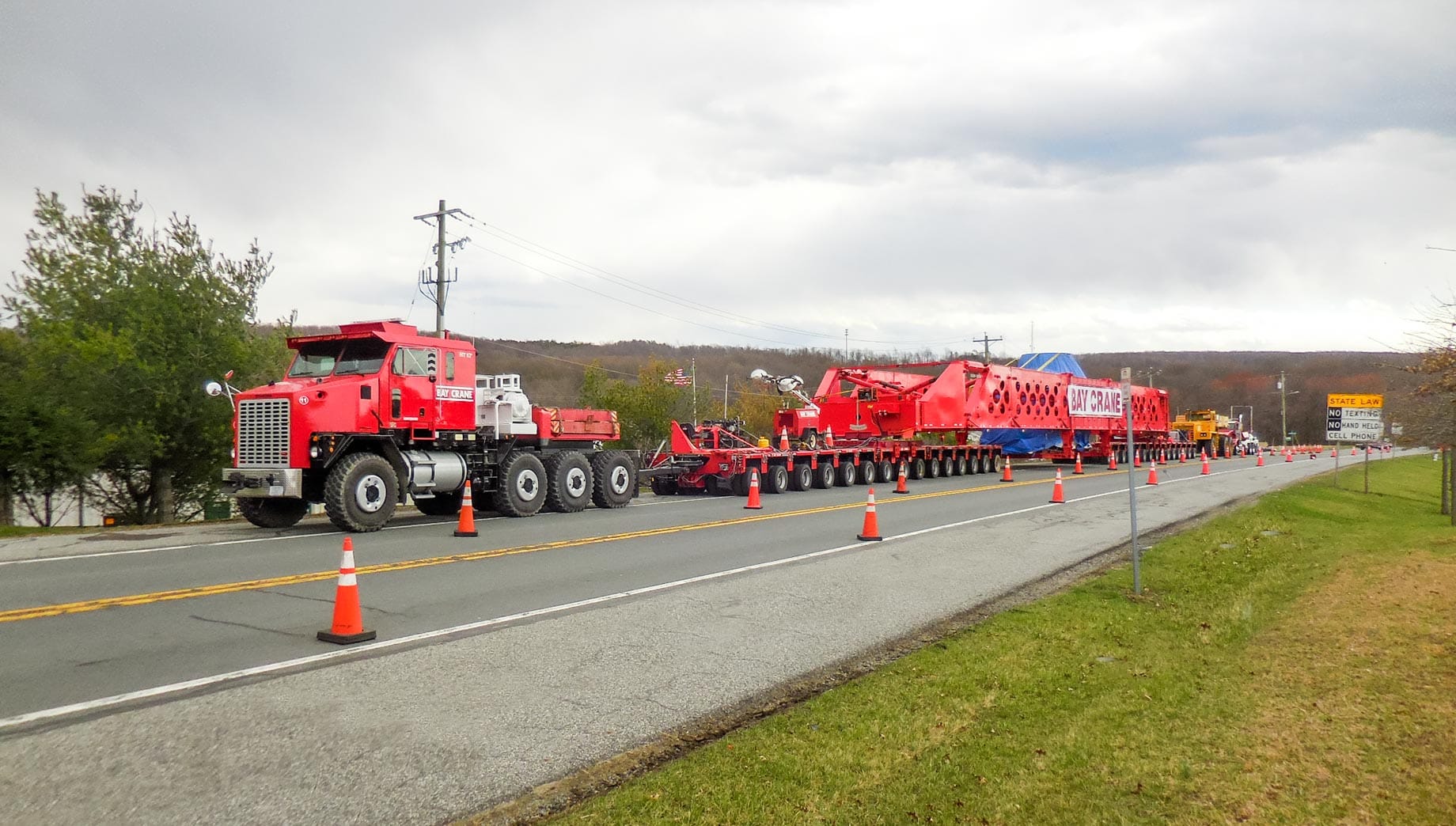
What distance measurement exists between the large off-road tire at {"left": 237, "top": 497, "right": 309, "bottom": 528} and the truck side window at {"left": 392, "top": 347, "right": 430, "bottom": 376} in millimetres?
2612

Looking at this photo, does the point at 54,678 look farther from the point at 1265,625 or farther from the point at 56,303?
the point at 56,303

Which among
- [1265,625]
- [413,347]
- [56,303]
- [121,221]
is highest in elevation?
[121,221]

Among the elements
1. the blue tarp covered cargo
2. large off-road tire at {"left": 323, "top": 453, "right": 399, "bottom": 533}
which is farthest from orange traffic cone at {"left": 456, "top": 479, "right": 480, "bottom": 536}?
→ the blue tarp covered cargo

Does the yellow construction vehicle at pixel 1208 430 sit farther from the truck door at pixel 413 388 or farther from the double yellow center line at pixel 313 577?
the truck door at pixel 413 388

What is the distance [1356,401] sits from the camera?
2606 cm

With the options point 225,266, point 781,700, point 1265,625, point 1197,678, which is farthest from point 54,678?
point 225,266

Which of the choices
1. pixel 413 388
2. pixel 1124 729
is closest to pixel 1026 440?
pixel 413 388

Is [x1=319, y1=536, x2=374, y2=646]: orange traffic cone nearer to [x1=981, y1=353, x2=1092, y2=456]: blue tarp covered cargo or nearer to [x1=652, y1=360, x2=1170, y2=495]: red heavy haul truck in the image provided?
[x1=652, y1=360, x2=1170, y2=495]: red heavy haul truck

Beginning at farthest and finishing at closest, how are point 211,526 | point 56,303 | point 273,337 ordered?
point 273,337, point 56,303, point 211,526

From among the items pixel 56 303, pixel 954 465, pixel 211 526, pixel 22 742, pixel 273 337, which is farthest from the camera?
pixel 954 465

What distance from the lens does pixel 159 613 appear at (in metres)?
8.22

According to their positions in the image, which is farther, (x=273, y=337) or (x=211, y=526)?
(x=273, y=337)

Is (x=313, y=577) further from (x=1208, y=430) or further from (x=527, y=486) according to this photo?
(x=1208, y=430)

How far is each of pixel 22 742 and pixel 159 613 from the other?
348 cm
